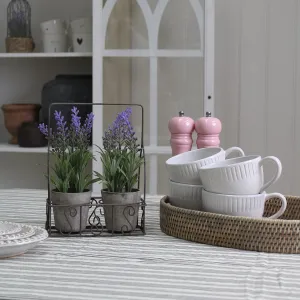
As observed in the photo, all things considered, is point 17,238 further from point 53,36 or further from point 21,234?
point 53,36

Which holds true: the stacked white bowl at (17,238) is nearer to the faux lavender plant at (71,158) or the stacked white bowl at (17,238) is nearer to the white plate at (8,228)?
the white plate at (8,228)

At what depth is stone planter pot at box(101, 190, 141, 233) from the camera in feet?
4.30

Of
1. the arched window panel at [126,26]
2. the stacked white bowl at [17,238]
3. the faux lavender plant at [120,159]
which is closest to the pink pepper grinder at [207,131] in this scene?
the faux lavender plant at [120,159]

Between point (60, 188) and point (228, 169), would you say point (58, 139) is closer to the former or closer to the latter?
Answer: point (60, 188)

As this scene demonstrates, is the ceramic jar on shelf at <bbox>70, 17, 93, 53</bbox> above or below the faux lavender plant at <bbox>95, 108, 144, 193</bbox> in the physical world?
above

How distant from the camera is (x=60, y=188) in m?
1.31

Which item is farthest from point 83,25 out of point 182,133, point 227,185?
point 227,185

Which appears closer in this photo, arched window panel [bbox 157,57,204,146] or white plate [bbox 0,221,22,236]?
white plate [bbox 0,221,22,236]

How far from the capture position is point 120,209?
1312mm

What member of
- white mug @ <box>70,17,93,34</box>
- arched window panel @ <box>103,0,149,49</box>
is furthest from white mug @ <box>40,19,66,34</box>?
arched window panel @ <box>103,0,149,49</box>

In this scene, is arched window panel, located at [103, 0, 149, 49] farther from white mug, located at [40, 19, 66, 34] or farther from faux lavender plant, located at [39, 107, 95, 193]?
faux lavender plant, located at [39, 107, 95, 193]

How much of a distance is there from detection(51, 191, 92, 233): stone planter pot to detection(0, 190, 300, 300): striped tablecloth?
41 mm

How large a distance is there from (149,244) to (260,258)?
0.22m

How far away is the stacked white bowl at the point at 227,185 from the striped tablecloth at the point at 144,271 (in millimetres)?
94
